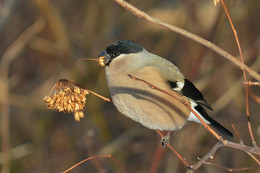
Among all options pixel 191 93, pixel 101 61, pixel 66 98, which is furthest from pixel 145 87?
pixel 66 98

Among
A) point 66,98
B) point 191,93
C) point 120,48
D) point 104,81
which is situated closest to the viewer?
point 66,98

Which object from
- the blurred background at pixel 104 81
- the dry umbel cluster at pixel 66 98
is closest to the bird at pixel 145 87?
the dry umbel cluster at pixel 66 98

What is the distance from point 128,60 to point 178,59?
2350mm

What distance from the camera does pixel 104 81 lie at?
517 centimetres

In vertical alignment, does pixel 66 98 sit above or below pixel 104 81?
below

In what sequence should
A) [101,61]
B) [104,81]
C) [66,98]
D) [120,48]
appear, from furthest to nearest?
[104,81]
[120,48]
[101,61]
[66,98]

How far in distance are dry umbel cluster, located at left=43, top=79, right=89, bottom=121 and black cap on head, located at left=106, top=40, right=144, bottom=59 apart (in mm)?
716

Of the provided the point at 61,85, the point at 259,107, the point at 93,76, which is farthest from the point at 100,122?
the point at 61,85

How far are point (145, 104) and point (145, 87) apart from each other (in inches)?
4.5

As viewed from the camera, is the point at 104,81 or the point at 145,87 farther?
the point at 104,81

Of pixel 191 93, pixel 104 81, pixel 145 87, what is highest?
pixel 104 81

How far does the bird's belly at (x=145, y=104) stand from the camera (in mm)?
2924

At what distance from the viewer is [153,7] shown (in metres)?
5.47

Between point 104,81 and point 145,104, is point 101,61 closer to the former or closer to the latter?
point 145,104
